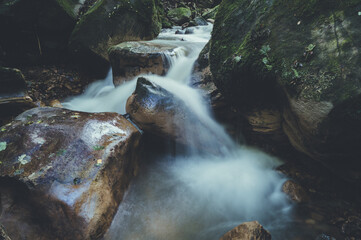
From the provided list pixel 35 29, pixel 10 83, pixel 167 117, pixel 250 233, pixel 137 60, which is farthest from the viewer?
pixel 35 29

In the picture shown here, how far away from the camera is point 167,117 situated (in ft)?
13.4

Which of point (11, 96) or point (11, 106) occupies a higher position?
point (11, 96)

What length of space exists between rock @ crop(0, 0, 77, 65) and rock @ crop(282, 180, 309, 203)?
913cm

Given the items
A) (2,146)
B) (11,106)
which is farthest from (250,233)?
(11,106)

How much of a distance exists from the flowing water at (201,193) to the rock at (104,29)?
13.0 ft

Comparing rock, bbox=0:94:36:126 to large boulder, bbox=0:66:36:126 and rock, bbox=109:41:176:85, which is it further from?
rock, bbox=109:41:176:85

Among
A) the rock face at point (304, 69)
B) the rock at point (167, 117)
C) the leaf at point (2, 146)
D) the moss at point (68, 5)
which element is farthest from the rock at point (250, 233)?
the moss at point (68, 5)

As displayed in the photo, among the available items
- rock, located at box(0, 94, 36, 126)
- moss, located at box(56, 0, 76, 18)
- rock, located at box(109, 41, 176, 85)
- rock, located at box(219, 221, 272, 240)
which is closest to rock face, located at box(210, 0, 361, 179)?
rock, located at box(219, 221, 272, 240)

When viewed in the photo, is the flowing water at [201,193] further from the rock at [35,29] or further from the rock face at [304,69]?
the rock at [35,29]

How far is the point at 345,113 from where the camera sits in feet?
7.20

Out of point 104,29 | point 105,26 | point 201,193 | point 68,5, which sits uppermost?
point 68,5

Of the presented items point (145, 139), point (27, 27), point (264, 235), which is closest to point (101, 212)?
point (145, 139)

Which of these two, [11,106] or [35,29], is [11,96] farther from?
[35,29]

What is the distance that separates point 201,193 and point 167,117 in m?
1.75
